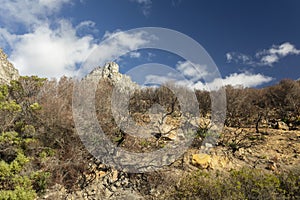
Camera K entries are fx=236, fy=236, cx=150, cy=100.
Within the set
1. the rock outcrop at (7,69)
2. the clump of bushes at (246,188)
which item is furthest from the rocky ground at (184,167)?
the rock outcrop at (7,69)

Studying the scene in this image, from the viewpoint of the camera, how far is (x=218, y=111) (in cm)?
1698

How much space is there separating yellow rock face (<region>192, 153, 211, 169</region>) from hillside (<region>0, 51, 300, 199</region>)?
45 millimetres

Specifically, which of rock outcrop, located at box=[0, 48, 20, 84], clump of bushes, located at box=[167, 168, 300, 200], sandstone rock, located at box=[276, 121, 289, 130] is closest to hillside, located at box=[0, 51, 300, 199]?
clump of bushes, located at box=[167, 168, 300, 200]

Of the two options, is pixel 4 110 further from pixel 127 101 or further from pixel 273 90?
pixel 273 90

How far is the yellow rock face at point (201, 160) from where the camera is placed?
1103 cm

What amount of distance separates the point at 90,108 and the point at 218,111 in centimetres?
978

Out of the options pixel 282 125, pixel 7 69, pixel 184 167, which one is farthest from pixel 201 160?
pixel 7 69

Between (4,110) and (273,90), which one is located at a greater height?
(273,90)

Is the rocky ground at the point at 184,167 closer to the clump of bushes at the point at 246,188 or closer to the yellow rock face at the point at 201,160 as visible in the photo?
the yellow rock face at the point at 201,160

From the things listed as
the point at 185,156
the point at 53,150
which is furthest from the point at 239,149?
the point at 53,150

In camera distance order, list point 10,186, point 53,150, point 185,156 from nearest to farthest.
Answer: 1. point 10,186
2. point 53,150
3. point 185,156

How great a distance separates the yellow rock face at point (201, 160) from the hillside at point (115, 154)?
5cm

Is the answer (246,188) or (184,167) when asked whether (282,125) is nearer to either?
(184,167)

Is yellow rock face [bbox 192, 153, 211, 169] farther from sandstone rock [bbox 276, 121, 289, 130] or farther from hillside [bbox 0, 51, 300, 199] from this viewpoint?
sandstone rock [bbox 276, 121, 289, 130]
